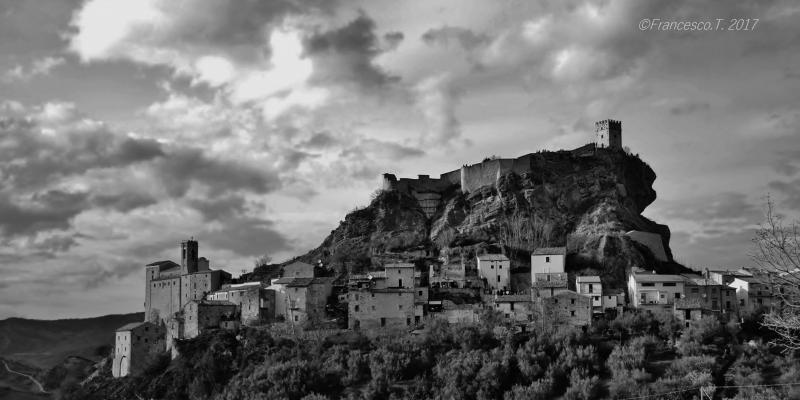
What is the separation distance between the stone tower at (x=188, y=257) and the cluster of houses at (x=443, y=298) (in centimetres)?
340

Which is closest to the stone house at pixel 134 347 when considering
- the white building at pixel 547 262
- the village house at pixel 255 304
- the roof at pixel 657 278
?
the village house at pixel 255 304

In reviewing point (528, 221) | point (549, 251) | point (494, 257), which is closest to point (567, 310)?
point (549, 251)

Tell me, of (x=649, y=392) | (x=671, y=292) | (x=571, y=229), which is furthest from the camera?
(x=571, y=229)

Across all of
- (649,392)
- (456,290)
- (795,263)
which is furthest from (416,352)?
(795,263)

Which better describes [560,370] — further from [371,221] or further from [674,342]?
[371,221]

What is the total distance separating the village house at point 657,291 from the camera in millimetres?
57875

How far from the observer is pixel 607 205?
2899 inches

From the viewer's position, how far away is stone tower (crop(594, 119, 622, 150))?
82.2 meters

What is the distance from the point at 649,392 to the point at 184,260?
43.2m

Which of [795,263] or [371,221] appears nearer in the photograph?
[795,263]

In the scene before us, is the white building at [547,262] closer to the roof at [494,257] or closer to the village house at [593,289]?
the roof at [494,257]

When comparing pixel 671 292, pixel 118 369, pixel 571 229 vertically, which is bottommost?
pixel 118 369

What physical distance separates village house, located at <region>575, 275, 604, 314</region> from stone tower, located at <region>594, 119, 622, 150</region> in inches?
1002

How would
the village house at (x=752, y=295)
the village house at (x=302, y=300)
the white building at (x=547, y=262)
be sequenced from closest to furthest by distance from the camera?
the village house at (x=752, y=295) → the village house at (x=302, y=300) → the white building at (x=547, y=262)
